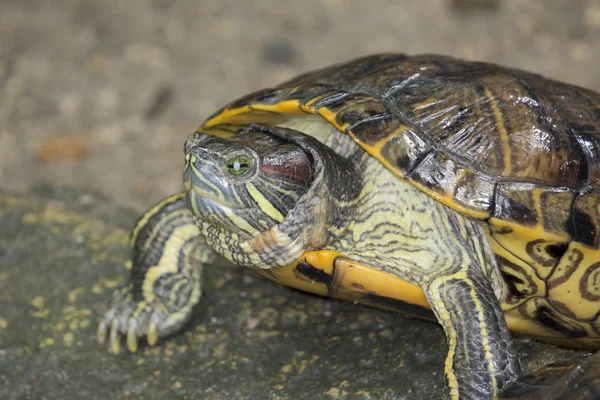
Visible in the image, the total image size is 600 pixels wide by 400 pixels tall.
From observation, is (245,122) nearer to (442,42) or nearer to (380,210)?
(380,210)

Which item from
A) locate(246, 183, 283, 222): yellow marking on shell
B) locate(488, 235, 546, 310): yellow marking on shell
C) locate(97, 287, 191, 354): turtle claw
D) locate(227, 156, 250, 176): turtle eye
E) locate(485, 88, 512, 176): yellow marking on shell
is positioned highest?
locate(485, 88, 512, 176): yellow marking on shell

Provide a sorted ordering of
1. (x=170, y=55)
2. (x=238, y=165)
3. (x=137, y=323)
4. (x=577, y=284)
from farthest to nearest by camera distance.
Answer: (x=170, y=55)
(x=137, y=323)
(x=577, y=284)
(x=238, y=165)

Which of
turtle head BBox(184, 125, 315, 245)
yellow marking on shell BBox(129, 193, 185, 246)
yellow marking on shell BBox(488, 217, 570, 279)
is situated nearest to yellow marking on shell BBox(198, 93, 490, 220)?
yellow marking on shell BBox(488, 217, 570, 279)

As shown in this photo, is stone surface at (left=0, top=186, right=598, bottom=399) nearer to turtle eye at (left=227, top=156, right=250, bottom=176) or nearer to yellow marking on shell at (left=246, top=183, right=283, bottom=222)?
yellow marking on shell at (left=246, top=183, right=283, bottom=222)

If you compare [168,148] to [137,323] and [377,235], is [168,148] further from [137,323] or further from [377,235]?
[377,235]

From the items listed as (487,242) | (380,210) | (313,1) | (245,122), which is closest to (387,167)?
(380,210)

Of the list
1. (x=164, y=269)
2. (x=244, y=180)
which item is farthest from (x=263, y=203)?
(x=164, y=269)
